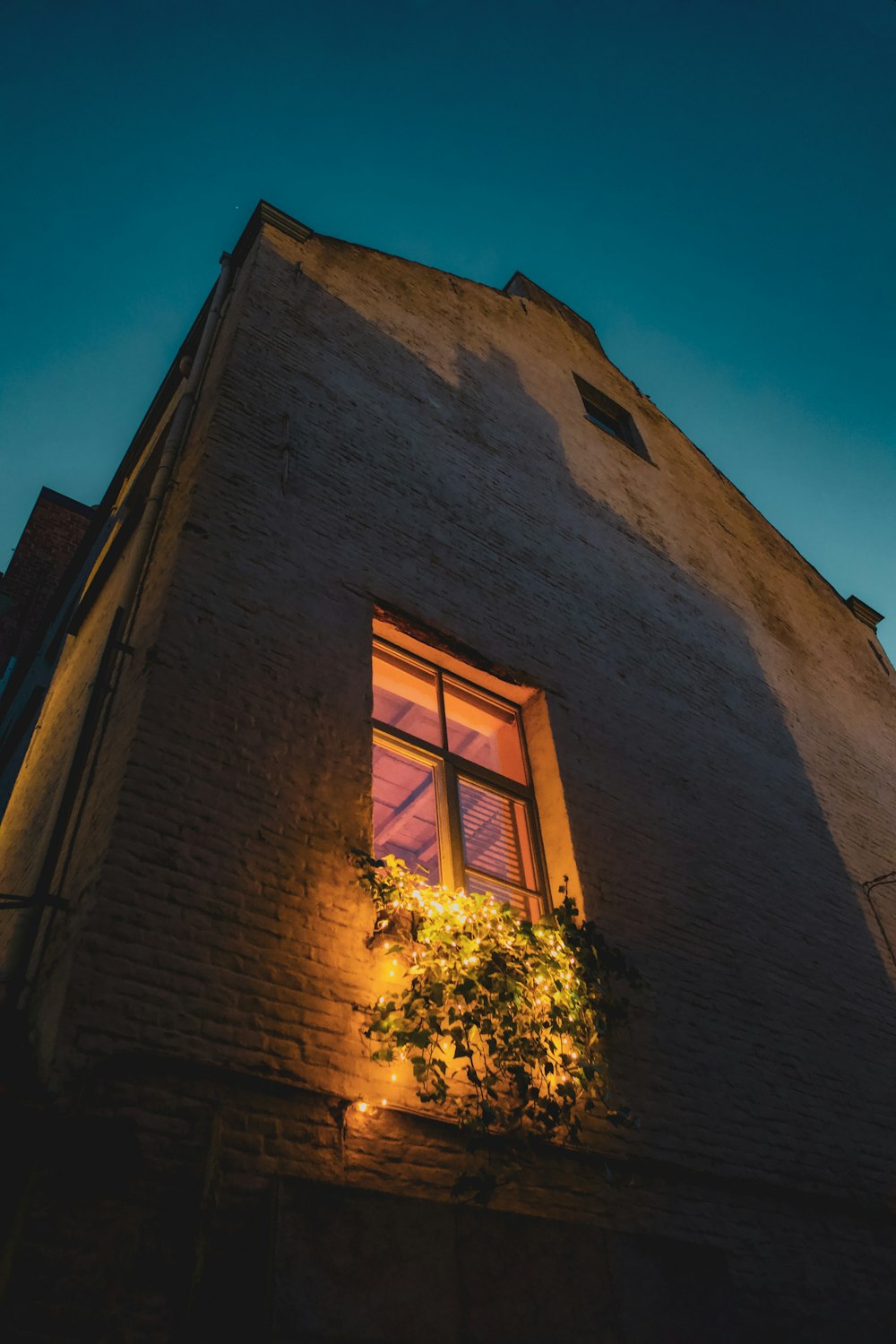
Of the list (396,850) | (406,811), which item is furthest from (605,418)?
(396,850)

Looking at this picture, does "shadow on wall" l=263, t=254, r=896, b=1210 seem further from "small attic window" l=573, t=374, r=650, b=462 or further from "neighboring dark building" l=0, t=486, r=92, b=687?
"neighboring dark building" l=0, t=486, r=92, b=687

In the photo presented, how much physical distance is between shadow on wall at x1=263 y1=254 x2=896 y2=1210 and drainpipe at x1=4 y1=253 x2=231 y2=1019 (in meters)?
0.93

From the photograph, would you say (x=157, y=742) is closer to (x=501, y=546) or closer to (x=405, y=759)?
(x=405, y=759)

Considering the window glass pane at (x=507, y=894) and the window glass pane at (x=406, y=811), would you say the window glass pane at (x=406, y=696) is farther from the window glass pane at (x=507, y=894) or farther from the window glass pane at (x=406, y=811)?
the window glass pane at (x=507, y=894)

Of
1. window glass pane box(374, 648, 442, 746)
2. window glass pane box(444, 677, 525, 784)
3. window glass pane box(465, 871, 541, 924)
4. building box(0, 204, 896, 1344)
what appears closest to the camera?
building box(0, 204, 896, 1344)

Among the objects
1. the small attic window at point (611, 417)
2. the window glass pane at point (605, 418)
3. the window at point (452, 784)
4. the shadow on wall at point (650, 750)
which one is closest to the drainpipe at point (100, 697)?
the shadow on wall at point (650, 750)

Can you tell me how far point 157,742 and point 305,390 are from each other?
3.86 meters

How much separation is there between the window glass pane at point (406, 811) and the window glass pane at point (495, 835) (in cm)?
23

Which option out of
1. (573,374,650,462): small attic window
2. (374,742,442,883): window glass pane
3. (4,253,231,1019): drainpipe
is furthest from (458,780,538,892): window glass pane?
(573,374,650,462): small attic window

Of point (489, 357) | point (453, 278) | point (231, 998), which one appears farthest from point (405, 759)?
point (453, 278)

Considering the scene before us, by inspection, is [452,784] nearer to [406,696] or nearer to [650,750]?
[406,696]

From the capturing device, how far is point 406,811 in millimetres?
5305

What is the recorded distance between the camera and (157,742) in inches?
157

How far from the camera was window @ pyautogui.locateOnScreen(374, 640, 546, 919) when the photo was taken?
5105 mm
